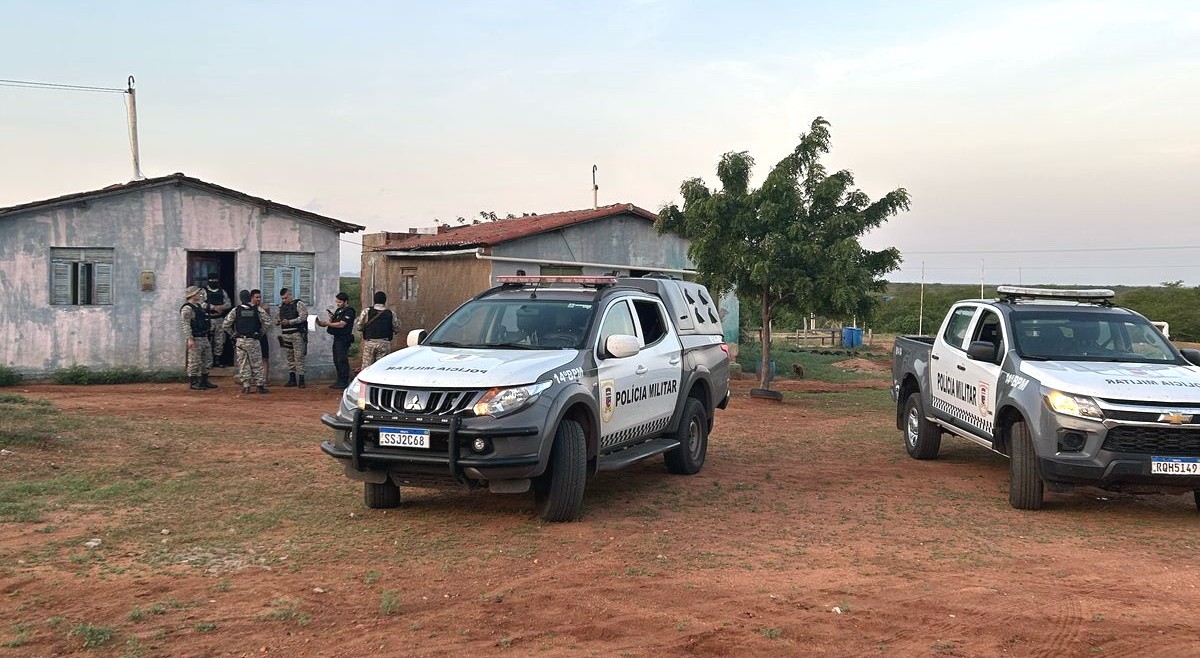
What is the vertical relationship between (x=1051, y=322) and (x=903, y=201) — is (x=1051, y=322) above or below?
below

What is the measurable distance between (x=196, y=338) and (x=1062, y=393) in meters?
13.7

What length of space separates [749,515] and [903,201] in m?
10.8

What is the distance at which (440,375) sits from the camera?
277 inches

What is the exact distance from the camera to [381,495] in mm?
7625

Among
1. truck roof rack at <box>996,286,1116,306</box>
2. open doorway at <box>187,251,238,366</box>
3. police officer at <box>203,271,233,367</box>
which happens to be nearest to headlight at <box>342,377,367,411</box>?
truck roof rack at <box>996,286,1116,306</box>

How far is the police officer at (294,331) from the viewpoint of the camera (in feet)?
58.1

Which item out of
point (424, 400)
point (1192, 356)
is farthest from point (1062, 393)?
point (424, 400)

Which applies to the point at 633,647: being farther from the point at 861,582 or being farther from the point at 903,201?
the point at 903,201

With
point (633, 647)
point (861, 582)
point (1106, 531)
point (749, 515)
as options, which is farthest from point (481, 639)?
point (1106, 531)

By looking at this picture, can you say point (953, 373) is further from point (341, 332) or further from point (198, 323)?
point (198, 323)

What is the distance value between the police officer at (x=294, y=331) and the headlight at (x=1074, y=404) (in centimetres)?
1342

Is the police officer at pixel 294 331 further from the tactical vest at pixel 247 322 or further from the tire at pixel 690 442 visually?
the tire at pixel 690 442

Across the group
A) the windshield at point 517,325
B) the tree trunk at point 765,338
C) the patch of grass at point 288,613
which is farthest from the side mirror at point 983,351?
the tree trunk at point 765,338

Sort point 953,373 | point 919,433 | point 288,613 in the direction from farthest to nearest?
point 919,433
point 953,373
point 288,613
